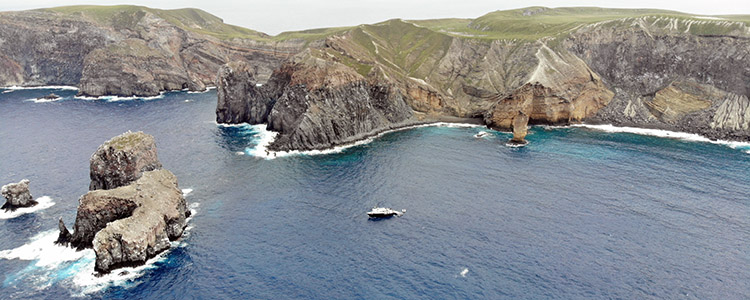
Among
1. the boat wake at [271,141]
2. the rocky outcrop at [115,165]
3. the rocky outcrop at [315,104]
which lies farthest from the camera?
the rocky outcrop at [315,104]

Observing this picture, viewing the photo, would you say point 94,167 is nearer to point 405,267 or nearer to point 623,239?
point 405,267

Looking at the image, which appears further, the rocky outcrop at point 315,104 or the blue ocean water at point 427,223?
the rocky outcrop at point 315,104

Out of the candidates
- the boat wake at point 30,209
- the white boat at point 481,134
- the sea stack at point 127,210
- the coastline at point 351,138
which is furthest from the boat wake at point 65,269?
the white boat at point 481,134

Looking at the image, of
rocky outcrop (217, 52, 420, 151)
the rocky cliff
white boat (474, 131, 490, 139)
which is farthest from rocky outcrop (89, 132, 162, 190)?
white boat (474, 131, 490, 139)

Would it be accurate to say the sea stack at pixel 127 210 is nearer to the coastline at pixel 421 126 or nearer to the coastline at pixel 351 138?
the coastline at pixel 351 138

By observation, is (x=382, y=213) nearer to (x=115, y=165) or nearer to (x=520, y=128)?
(x=115, y=165)

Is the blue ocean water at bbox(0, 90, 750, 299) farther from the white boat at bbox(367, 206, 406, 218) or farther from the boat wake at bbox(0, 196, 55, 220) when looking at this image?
the boat wake at bbox(0, 196, 55, 220)

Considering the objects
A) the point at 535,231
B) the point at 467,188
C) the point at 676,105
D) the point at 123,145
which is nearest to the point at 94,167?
the point at 123,145
